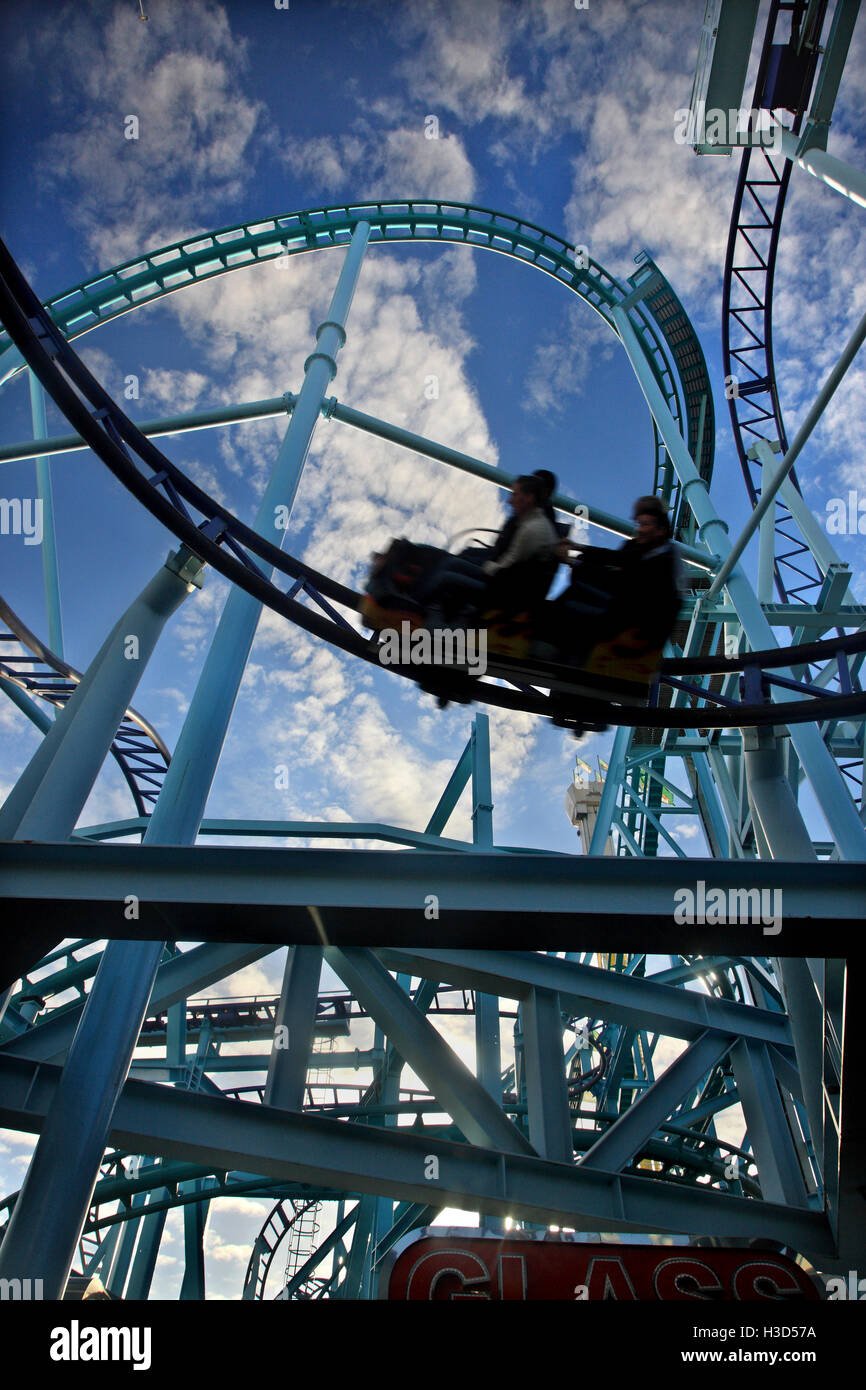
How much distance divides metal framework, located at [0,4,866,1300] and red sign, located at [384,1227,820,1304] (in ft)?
1.85

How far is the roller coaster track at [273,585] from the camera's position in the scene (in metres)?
4.37

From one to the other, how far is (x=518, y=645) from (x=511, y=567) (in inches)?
16.4


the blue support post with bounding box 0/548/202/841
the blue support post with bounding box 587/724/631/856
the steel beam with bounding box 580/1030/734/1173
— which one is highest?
the blue support post with bounding box 587/724/631/856

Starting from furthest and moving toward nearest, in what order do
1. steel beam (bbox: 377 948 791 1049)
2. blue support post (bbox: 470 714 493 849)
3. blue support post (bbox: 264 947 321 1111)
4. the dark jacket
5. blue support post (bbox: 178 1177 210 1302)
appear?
blue support post (bbox: 178 1177 210 1302)
blue support post (bbox: 470 714 493 849)
steel beam (bbox: 377 948 791 1049)
blue support post (bbox: 264 947 321 1111)
the dark jacket

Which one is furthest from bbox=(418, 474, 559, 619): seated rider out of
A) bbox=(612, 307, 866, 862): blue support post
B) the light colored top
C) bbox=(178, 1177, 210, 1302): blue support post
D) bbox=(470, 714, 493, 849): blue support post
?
bbox=(178, 1177, 210, 1302): blue support post

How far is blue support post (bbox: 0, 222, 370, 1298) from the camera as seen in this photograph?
3.45m

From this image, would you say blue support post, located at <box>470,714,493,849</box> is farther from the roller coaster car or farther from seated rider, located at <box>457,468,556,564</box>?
seated rider, located at <box>457,468,556,564</box>

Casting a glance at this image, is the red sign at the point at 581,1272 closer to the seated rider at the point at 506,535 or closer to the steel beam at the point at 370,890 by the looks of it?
the steel beam at the point at 370,890

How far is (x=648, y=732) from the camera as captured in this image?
43.2 ft

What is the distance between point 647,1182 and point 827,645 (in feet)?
11.0

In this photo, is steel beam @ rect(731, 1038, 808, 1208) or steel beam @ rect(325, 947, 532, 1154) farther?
steel beam @ rect(731, 1038, 808, 1208)

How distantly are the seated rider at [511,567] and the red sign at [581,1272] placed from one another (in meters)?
2.81

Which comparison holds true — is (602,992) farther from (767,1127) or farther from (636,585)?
(636,585)

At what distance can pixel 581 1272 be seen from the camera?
3.20m
